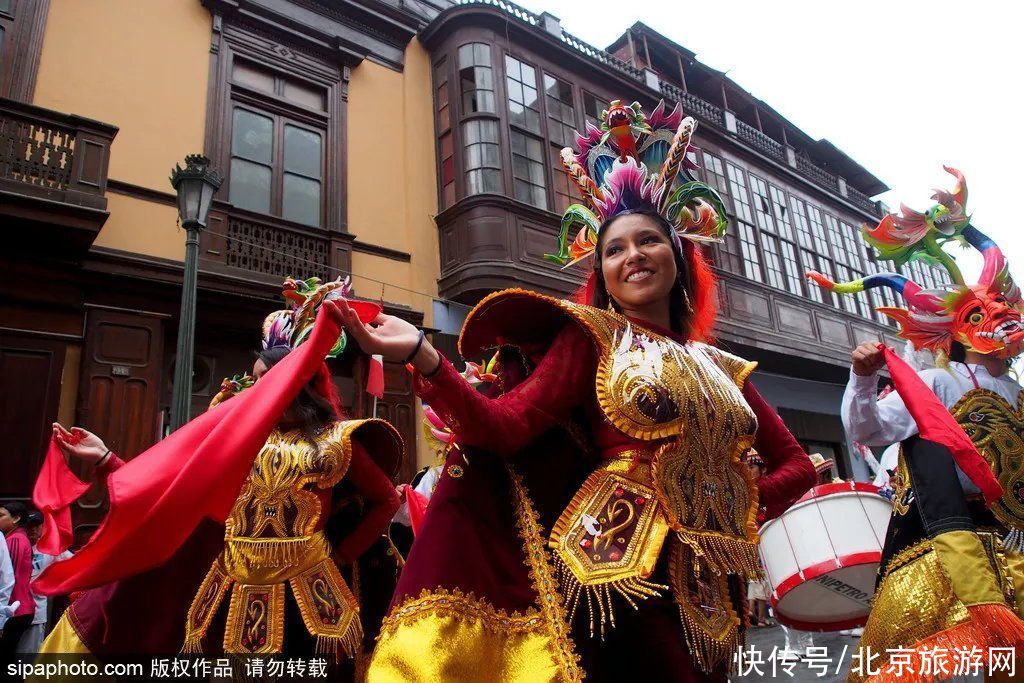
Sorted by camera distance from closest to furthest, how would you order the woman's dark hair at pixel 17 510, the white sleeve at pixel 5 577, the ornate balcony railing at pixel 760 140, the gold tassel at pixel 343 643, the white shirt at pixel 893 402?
the white shirt at pixel 893 402 < the gold tassel at pixel 343 643 < the white sleeve at pixel 5 577 < the woman's dark hair at pixel 17 510 < the ornate balcony railing at pixel 760 140

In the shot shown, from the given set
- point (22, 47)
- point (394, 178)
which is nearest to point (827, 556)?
point (394, 178)

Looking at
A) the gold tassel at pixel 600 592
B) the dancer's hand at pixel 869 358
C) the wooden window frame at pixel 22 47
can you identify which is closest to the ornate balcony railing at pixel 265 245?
the wooden window frame at pixel 22 47

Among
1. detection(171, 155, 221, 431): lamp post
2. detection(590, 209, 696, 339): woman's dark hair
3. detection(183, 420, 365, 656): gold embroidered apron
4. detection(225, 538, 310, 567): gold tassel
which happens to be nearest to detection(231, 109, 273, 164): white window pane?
detection(171, 155, 221, 431): lamp post

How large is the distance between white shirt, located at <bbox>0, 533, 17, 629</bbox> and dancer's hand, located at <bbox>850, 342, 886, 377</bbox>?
20.3 feet

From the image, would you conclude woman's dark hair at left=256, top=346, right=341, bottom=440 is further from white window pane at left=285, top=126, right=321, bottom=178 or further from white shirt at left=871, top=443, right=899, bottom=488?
white window pane at left=285, top=126, right=321, bottom=178

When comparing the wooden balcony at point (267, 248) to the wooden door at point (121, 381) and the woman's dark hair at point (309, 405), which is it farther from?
the woman's dark hair at point (309, 405)

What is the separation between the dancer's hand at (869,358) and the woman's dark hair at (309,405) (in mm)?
2409

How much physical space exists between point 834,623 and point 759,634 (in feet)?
15.8

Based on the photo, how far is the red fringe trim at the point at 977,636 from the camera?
2.27m

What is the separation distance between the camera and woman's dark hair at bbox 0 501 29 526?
19.6ft

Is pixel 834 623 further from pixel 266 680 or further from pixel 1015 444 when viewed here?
pixel 266 680

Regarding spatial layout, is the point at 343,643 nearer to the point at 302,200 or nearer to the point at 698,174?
the point at 302,200

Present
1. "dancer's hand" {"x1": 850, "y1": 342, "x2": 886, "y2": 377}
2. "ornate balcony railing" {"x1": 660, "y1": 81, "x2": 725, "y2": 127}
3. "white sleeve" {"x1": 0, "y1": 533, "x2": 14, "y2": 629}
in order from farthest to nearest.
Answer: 1. "ornate balcony railing" {"x1": 660, "y1": 81, "x2": 725, "y2": 127}
2. "white sleeve" {"x1": 0, "y1": 533, "x2": 14, "y2": 629}
3. "dancer's hand" {"x1": 850, "y1": 342, "x2": 886, "y2": 377}

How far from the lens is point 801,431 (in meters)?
14.3
